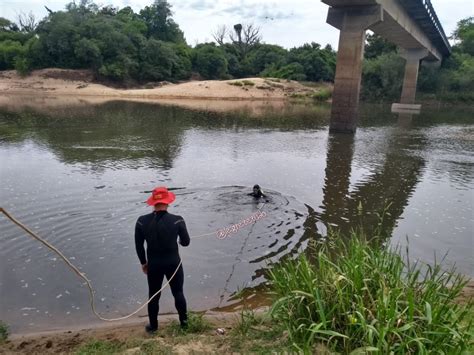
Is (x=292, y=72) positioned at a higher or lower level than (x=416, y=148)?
higher

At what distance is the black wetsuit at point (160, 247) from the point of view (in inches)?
201

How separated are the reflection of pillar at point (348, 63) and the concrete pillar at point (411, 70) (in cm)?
2885

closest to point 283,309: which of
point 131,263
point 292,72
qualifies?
point 131,263

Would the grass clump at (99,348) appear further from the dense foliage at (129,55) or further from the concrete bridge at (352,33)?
the dense foliage at (129,55)

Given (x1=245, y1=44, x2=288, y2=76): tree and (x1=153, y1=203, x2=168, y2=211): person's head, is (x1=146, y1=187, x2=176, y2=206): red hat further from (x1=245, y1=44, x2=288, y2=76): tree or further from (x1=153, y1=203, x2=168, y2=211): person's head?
(x1=245, y1=44, x2=288, y2=76): tree

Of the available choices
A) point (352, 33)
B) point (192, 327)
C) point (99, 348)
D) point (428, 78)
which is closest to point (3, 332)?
point (99, 348)

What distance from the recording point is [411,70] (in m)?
52.4

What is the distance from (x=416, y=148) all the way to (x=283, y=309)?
64.6ft

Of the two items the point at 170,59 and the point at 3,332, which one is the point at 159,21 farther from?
the point at 3,332

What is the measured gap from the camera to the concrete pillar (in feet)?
167

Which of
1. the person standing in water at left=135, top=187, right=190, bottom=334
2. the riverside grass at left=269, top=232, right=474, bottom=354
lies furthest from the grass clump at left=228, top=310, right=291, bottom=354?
the person standing in water at left=135, top=187, right=190, bottom=334

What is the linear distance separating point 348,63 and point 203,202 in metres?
19.1

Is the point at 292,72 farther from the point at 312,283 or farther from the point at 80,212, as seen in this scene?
the point at 312,283

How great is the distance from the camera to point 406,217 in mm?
10805
